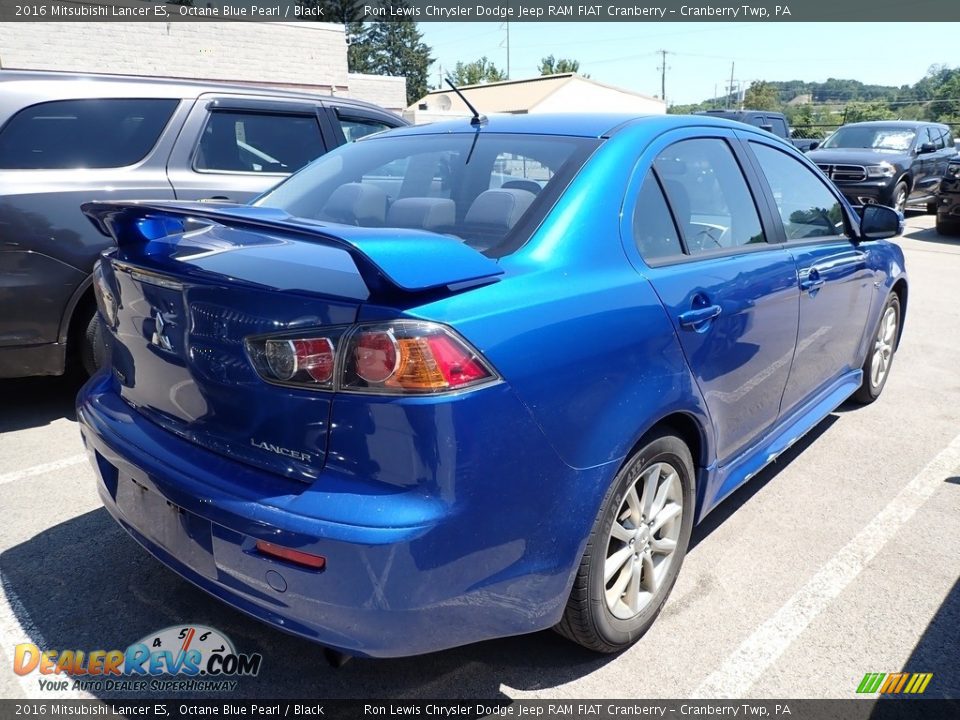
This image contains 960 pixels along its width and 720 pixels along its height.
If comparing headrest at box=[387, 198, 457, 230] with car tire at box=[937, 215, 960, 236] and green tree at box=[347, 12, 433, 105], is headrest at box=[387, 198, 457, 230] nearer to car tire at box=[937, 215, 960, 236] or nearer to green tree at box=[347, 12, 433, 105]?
car tire at box=[937, 215, 960, 236]

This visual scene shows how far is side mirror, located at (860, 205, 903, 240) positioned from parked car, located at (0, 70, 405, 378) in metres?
3.77

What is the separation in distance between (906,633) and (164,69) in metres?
18.8

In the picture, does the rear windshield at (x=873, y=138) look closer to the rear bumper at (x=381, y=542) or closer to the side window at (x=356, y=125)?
the side window at (x=356, y=125)

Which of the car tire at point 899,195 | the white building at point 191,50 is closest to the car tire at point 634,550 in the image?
the car tire at point 899,195

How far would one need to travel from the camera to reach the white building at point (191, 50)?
15320 mm

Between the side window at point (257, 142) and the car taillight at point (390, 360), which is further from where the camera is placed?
the side window at point (257, 142)

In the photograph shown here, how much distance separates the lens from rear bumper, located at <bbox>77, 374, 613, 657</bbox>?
5.70 ft

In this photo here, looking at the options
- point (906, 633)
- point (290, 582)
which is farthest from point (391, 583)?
point (906, 633)

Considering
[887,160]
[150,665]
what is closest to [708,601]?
[150,665]

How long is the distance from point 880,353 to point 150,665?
14.6 feet

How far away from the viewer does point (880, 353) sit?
15.6 ft

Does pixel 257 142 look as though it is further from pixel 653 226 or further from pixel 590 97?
pixel 590 97

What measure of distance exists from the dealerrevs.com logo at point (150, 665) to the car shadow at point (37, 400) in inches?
92.5

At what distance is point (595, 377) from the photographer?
2055mm
